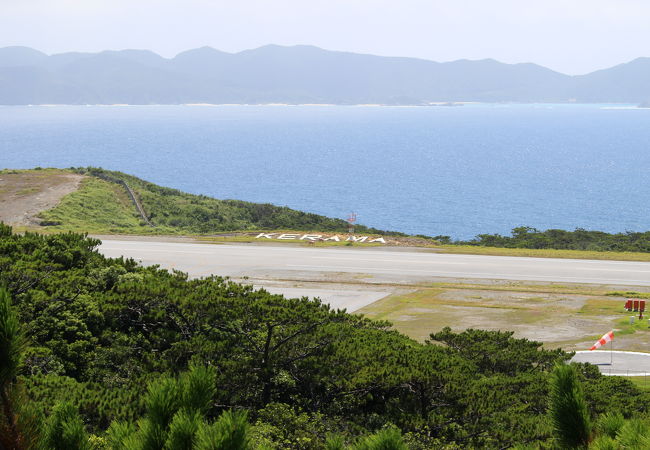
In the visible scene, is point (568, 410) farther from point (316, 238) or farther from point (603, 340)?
point (316, 238)

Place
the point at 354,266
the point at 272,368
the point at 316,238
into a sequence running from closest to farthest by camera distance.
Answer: the point at 272,368
the point at 354,266
the point at 316,238

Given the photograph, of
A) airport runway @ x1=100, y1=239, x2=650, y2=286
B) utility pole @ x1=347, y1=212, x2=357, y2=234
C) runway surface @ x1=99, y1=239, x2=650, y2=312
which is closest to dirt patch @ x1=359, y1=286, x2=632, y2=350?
runway surface @ x1=99, y1=239, x2=650, y2=312

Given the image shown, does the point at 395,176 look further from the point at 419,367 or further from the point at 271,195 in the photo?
the point at 419,367

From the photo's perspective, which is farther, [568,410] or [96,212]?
[96,212]

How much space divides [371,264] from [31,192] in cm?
2842

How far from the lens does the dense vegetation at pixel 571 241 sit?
152ft

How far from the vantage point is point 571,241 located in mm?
50031

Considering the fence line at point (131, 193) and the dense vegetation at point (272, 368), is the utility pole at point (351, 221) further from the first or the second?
the dense vegetation at point (272, 368)

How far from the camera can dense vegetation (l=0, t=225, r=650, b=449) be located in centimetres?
1260

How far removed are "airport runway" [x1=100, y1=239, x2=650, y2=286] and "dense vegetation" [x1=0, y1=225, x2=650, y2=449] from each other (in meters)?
17.7

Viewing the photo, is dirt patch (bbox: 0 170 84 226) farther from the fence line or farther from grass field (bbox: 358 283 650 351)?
grass field (bbox: 358 283 650 351)

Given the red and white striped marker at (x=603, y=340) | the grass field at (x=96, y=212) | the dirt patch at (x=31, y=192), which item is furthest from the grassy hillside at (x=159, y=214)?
the red and white striped marker at (x=603, y=340)

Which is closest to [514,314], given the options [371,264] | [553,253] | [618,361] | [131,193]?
[618,361]

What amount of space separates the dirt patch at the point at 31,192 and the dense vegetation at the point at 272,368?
104ft
